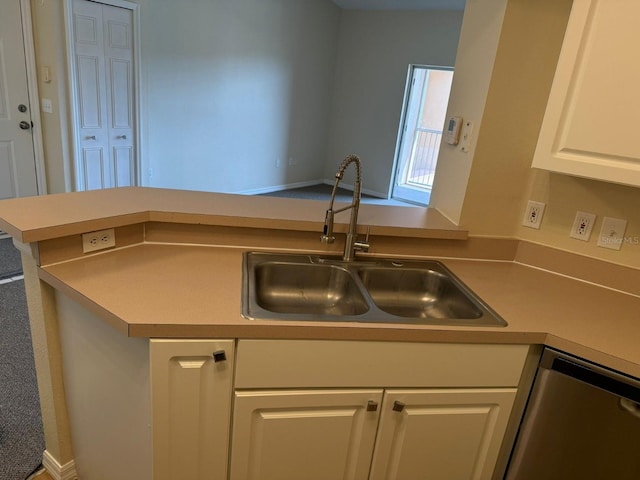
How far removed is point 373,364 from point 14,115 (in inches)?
154

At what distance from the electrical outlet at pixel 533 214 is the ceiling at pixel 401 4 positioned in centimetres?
444

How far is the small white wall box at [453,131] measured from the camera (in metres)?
1.93

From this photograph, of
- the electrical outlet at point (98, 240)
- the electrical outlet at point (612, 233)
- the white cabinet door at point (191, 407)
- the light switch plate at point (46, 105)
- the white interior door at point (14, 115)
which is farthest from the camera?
the light switch plate at point (46, 105)

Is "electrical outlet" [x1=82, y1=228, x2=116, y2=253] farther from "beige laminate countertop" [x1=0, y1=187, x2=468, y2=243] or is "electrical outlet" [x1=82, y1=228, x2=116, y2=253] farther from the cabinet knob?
the cabinet knob

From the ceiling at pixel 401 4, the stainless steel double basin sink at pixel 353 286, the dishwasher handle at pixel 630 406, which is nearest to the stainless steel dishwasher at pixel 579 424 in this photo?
the dishwasher handle at pixel 630 406

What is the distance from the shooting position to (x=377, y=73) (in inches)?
259

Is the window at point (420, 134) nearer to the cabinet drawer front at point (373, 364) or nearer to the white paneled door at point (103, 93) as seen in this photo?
the white paneled door at point (103, 93)

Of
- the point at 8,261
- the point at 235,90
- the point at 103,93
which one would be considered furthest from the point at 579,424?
the point at 235,90

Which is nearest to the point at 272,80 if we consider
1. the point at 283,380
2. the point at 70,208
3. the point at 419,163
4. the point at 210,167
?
the point at 210,167

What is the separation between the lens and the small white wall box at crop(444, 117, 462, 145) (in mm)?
1927

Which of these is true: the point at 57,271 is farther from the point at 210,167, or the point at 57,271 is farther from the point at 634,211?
the point at 210,167

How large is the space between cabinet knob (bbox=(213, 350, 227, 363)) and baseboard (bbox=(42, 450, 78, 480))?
3.13 feet

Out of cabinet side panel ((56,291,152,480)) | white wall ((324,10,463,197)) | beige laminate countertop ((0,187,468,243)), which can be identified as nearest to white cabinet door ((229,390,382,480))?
cabinet side panel ((56,291,152,480))

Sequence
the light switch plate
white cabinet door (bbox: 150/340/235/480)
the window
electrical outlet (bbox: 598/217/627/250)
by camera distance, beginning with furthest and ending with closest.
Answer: the window
the light switch plate
electrical outlet (bbox: 598/217/627/250)
white cabinet door (bbox: 150/340/235/480)
